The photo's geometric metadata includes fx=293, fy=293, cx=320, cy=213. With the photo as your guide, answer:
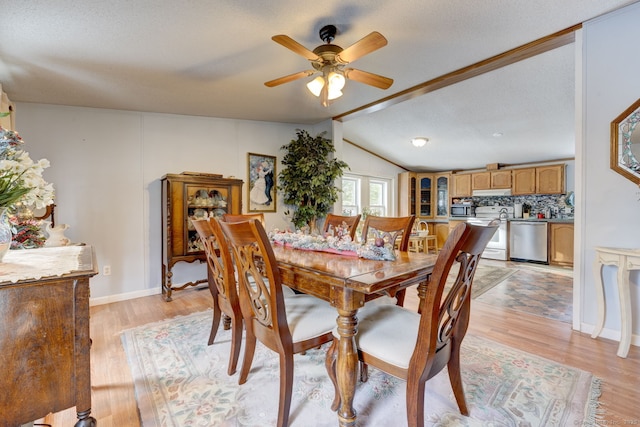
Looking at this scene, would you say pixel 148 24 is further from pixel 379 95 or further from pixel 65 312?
pixel 379 95

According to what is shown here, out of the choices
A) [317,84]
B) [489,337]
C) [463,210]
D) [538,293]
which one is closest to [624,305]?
[489,337]

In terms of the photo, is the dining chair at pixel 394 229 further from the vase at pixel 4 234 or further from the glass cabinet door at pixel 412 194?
the glass cabinet door at pixel 412 194

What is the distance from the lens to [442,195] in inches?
284

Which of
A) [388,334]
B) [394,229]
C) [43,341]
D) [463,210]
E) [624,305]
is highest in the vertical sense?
[463,210]

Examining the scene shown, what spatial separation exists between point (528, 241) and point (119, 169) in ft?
22.1

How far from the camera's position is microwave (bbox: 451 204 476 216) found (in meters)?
6.74

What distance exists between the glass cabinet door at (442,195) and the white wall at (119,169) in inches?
210

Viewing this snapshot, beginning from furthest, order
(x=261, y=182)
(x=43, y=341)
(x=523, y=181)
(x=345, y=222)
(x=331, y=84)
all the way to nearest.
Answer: (x=523, y=181), (x=261, y=182), (x=345, y=222), (x=331, y=84), (x=43, y=341)

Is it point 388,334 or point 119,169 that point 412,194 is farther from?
point 388,334

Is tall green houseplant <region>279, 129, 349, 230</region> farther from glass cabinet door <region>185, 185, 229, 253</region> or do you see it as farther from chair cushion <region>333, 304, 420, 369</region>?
chair cushion <region>333, 304, 420, 369</region>

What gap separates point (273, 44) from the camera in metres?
2.26

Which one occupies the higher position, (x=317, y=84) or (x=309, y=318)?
(x=317, y=84)

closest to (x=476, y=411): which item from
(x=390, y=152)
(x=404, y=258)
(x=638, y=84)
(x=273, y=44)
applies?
(x=404, y=258)

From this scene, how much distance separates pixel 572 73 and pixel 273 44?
3.09 meters
